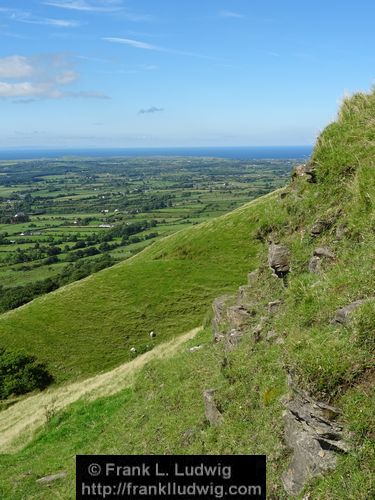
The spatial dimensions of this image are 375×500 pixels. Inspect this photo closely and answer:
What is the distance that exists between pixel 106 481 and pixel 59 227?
607 feet

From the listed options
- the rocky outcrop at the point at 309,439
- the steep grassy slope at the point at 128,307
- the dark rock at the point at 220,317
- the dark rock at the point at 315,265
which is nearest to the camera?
the rocky outcrop at the point at 309,439

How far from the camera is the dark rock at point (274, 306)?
48.2ft

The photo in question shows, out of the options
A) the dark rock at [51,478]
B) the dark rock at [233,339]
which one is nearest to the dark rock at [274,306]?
the dark rock at [233,339]

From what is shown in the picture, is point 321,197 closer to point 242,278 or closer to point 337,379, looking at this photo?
point 337,379

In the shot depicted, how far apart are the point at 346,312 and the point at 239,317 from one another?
730 cm

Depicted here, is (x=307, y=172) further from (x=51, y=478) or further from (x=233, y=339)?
(x=51, y=478)

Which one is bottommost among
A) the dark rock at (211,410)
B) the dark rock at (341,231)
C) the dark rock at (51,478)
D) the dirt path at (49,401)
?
the dirt path at (49,401)

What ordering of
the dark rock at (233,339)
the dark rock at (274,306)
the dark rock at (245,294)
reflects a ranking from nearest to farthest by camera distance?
the dark rock at (274,306), the dark rock at (233,339), the dark rock at (245,294)

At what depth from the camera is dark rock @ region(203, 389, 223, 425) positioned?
1272 centimetres

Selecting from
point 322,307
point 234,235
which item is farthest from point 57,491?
point 234,235

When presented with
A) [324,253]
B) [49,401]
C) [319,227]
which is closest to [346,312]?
[324,253]

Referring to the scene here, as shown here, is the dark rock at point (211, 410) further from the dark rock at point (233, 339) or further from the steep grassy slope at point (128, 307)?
the steep grassy slope at point (128, 307)

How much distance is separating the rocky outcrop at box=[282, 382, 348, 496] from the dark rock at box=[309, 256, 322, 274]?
16.0 ft

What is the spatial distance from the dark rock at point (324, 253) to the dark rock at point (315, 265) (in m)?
0.13
